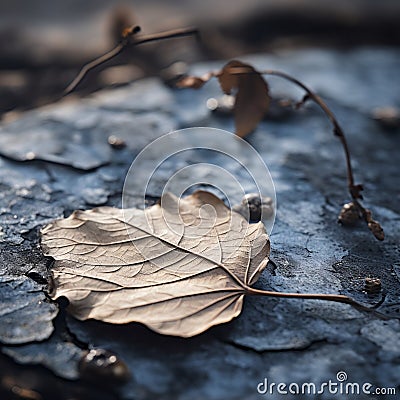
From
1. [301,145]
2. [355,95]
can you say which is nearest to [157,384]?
[301,145]

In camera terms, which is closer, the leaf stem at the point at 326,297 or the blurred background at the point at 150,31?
the leaf stem at the point at 326,297

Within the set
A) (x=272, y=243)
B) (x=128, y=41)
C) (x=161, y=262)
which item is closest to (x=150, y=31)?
(x=128, y=41)

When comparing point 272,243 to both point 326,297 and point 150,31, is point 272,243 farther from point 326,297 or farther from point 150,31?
point 150,31

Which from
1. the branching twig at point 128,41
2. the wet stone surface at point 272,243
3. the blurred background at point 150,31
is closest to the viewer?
the wet stone surface at point 272,243

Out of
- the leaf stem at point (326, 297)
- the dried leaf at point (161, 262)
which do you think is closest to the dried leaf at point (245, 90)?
the dried leaf at point (161, 262)

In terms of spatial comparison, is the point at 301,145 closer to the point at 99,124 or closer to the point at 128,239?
the point at 99,124

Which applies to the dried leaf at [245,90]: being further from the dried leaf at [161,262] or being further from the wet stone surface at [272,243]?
the dried leaf at [161,262]
